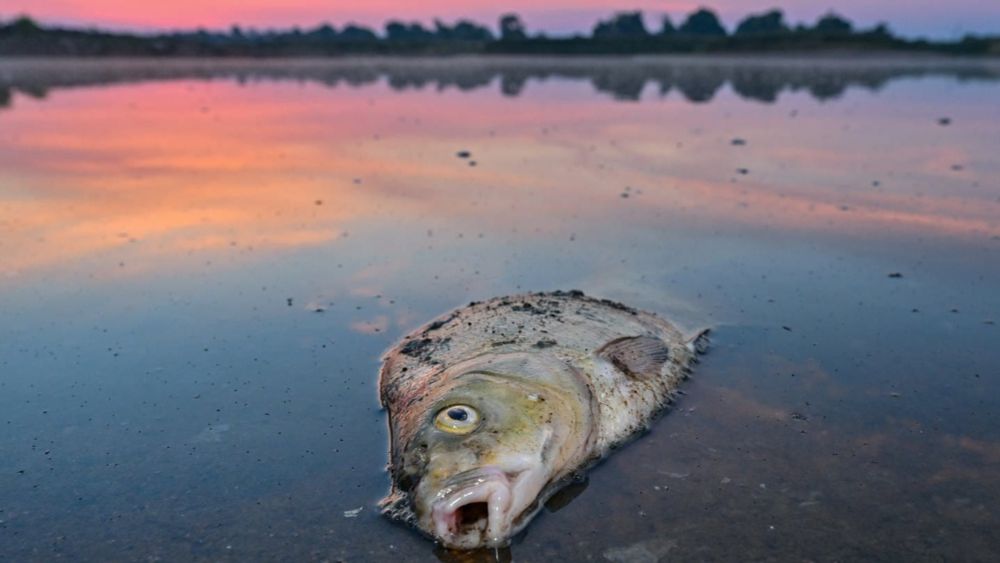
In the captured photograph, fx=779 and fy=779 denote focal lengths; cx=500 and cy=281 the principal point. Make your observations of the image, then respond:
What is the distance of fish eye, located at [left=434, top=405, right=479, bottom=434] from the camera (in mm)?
3580

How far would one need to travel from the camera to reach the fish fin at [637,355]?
4.74 meters

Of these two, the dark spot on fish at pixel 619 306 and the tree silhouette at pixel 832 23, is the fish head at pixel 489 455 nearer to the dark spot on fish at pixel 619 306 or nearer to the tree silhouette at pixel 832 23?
the dark spot on fish at pixel 619 306

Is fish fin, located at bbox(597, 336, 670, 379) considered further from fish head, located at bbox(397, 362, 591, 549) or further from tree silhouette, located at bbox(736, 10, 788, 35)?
tree silhouette, located at bbox(736, 10, 788, 35)

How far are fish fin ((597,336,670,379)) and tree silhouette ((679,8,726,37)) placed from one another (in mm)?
106800

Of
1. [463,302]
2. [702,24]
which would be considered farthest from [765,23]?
[463,302]

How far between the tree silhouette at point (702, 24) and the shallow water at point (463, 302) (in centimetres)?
9741

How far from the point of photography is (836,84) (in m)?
31.7

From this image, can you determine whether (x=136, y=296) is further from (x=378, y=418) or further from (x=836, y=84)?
(x=836, y=84)

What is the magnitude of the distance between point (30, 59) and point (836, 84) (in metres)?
50.0

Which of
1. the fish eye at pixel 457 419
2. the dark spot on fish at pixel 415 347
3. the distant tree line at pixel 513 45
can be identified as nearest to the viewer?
the fish eye at pixel 457 419

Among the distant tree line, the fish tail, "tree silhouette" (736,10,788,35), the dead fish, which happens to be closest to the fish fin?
the dead fish

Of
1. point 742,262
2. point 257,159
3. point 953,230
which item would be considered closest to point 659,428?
point 742,262

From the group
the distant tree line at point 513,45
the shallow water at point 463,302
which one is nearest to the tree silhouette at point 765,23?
the distant tree line at point 513,45

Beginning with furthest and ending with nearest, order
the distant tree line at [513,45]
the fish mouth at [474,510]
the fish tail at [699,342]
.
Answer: the distant tree line at [513,45]
the fish tail at [699,342]
the fish mouth at [474,510]
